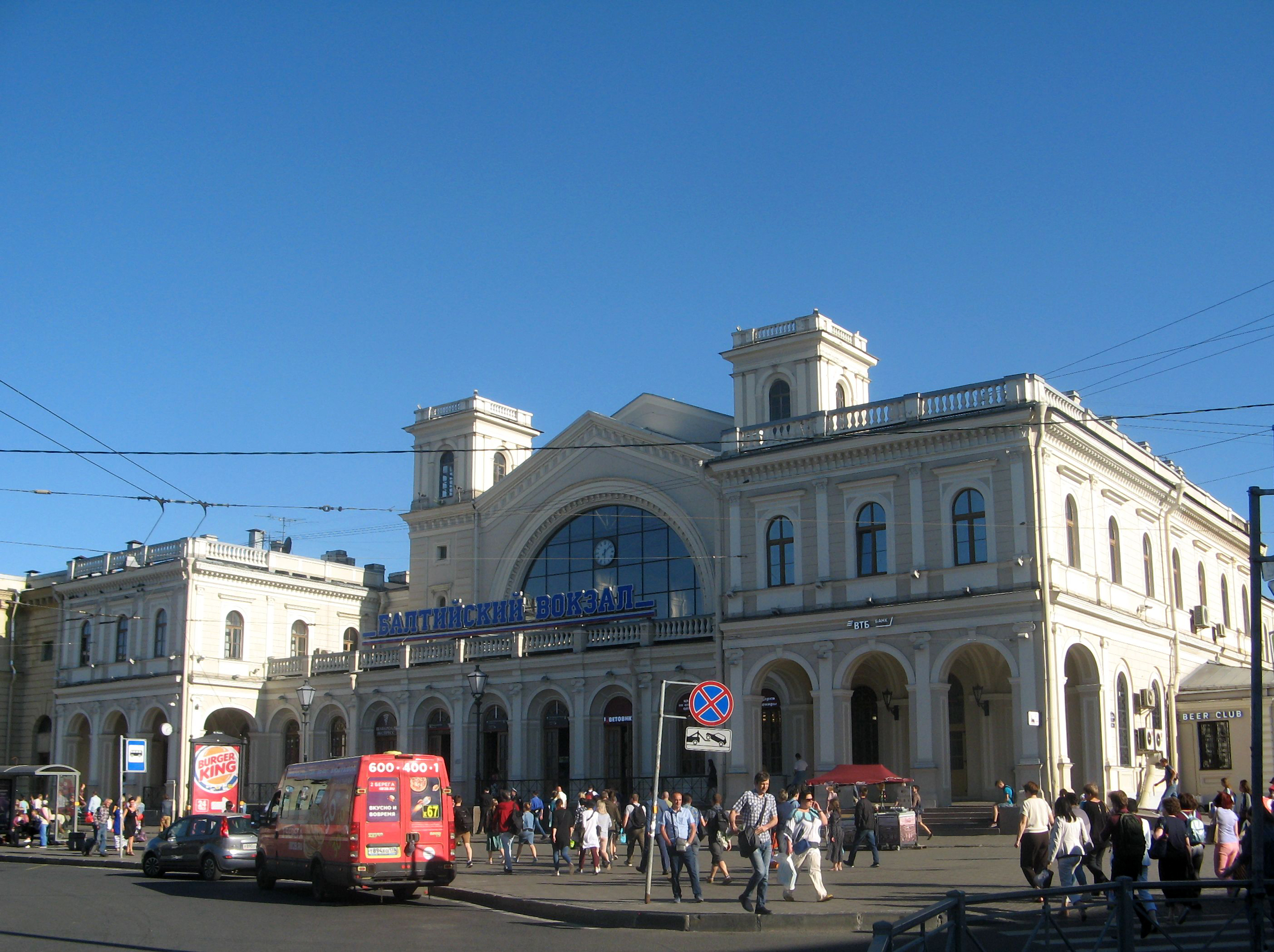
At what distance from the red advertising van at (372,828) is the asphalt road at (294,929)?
0.44 meters

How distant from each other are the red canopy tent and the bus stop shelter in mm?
26642

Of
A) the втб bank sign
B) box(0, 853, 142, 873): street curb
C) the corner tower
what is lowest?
box(0, 853, 142, 873): street curb

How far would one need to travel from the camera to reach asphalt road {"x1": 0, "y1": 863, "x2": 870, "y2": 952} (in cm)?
1538

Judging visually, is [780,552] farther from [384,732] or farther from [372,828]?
[384,732]

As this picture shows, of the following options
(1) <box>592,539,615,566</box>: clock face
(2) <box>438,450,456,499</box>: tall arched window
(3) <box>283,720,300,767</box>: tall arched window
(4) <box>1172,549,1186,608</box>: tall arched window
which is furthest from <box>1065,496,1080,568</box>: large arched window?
(3) <box>283,720,300,767</box>: tall arched window

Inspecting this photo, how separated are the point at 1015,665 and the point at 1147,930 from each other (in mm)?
20686

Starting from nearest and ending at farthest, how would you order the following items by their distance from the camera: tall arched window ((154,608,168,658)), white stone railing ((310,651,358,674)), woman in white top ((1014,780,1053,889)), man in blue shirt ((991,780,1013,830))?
woman in white top ((1014,780,1053,889)) → man in blue shirt ((991,780,1013,830)) → white stone railing ((310,651,358,674)) → tall arched window ((154,608,168,658))

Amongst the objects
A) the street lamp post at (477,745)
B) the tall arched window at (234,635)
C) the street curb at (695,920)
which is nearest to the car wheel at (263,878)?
the street curb at (695,920)

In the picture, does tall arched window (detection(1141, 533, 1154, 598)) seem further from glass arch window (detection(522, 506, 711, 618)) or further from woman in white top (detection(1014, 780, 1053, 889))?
woman in white top (detection(1014, 780, 1053, 889))

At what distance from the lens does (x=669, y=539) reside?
4378cm

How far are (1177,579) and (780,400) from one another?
13.8 meters

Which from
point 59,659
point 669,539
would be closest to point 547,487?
point 669,539

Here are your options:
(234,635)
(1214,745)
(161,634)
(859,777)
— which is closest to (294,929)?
(859,777)

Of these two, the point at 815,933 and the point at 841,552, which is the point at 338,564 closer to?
the point at 841,552
